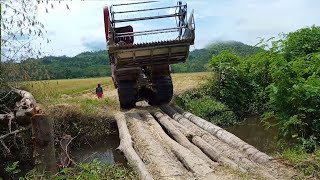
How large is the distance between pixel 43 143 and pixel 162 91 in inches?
315

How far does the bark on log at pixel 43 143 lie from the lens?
19.2ft

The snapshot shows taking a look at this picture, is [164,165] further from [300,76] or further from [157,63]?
[157,63]

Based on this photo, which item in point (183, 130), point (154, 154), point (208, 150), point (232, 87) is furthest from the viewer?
point (232, 87)

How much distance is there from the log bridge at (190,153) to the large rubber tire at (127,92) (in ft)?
6.27

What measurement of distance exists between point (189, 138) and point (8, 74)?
4.99 metres

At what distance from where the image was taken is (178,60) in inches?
510

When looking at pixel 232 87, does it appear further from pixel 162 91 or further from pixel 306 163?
Result: pixel 306 163

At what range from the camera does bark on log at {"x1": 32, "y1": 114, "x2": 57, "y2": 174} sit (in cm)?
586

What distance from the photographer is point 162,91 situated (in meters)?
13.7

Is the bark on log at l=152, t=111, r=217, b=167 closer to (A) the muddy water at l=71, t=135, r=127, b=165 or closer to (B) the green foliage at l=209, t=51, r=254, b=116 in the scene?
(A) the muddy water at l=71, t=135, r=127, b=165

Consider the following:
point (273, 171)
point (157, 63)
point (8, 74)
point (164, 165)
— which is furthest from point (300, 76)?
point (8, 74)

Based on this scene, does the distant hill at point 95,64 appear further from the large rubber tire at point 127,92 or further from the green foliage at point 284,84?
the large rubber tire at point 127,92

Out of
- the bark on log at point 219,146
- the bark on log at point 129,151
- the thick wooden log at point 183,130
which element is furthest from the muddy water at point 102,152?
the bark on log at point 219,146

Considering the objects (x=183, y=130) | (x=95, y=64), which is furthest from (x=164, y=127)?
(x=95, y=64)
